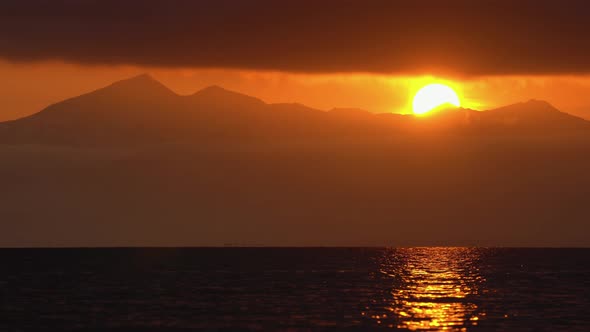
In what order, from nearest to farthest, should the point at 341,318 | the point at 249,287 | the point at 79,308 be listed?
the point at 341,318, the point at 79,308, the point at 249,287

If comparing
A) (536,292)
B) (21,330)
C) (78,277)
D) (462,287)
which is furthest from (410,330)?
(78,277)

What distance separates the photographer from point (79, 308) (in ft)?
388

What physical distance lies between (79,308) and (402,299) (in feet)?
135

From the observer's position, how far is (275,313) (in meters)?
110

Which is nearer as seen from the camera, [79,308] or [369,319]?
[369,319]

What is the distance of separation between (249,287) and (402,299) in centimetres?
3187

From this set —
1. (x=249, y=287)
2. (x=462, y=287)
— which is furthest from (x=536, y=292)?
(x=249, y=287)

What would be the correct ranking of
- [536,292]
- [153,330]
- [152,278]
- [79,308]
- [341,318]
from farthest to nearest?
[152,278], [536,292], [79,308], [341,318], [153,330]

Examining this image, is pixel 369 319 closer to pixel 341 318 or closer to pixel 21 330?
pixel 341 318

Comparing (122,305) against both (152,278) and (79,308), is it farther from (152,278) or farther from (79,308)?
(152,278)

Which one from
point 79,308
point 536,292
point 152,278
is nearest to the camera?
point 79,308

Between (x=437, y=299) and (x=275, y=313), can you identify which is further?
(x=437, y=299)

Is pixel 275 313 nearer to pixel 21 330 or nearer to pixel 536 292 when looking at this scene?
pixel 21 330

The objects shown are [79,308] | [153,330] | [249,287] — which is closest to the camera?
[153,330]
